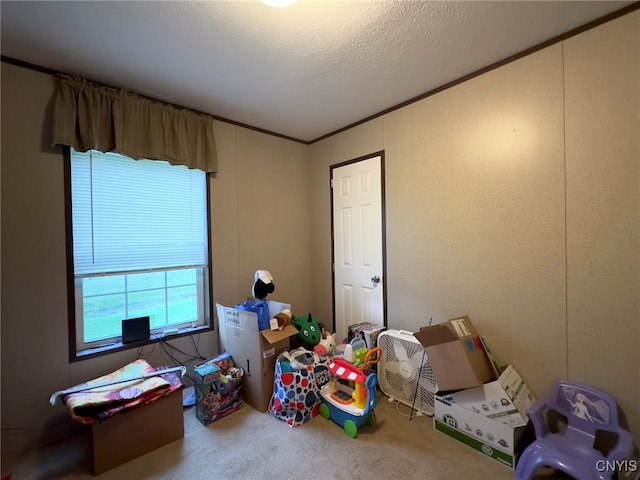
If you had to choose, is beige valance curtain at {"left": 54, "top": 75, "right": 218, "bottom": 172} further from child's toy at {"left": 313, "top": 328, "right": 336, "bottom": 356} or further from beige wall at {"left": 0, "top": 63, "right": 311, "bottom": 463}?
child's toy at {"left": 313, "top": 328, "right": 336, "bottom": 356}

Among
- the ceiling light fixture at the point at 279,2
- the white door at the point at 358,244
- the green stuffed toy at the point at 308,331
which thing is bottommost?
the green stuffed toy at the point at 308,331

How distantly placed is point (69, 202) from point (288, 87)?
1787 mm

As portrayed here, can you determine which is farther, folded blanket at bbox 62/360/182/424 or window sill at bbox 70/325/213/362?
window sill at bbox 70/325/213/362

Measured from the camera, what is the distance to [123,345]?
6.93 ft

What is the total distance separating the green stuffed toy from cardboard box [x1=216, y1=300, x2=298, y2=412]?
0.33m

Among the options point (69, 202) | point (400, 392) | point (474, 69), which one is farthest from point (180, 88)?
point (400, 392)

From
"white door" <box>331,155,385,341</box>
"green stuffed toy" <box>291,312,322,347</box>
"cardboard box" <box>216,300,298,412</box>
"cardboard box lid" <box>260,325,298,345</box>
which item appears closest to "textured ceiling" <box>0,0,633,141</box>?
"white door" <box>331,155,385,341</box>

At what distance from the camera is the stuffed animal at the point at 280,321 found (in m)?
2.16

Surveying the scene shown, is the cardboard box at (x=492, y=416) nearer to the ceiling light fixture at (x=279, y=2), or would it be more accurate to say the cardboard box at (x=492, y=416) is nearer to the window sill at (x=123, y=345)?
the window sill at (x=123, y=345)

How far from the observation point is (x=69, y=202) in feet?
6.28

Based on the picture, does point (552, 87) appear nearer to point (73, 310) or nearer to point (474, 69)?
point (474, 69)

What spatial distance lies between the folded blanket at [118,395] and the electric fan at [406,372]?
1.53 meters

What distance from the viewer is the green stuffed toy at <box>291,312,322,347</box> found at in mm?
2539

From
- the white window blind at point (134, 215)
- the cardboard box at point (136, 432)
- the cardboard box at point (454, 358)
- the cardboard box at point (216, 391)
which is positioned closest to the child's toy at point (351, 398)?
the cardboard box at point (454, 358)
